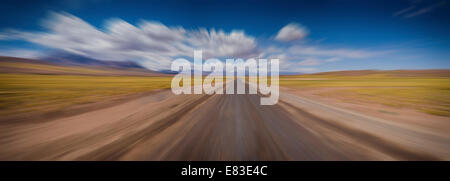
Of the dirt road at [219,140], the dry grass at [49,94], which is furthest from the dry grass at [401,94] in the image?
the dry grass at [49,94]

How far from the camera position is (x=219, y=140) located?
10.2ft

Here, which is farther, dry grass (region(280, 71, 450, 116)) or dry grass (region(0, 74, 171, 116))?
dry grass (region(280, 71, 450, 116))

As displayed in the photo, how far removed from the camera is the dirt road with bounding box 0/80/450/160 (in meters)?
2.53

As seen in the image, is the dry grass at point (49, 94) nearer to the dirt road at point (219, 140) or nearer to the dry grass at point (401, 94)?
the dirt road at point (219, 140)

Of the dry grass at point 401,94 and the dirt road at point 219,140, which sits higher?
the dry grass at point 401,94

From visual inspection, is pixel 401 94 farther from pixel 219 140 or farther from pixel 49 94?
pixel 49 94

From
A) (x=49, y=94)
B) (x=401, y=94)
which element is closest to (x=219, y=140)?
(x=49, y=94)

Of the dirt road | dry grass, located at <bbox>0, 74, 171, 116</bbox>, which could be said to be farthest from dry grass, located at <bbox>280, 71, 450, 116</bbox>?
dry grass, located at <bbox>0, 74, 171, 116</bbox>

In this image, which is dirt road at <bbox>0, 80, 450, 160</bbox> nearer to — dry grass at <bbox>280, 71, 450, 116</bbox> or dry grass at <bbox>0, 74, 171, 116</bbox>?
dry grass at <bbox>0, 74, 171, 116</bbox>

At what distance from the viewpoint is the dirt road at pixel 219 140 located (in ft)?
8.31

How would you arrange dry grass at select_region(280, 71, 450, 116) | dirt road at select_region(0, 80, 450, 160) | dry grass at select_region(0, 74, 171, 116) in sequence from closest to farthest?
dirt road at select_region(0, 80, 450, 160)
dry grass at select_region(0, 74, 171, 116)
dry grass at select_region(280, 71, 450, 116)
